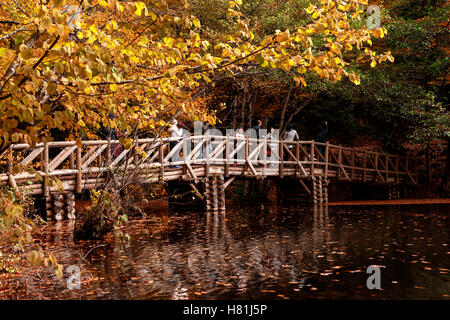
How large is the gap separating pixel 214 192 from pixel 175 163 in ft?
9.04

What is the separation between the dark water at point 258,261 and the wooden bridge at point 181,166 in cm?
134

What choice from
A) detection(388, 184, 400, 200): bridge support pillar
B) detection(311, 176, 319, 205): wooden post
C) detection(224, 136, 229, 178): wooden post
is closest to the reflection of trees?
detection(224, 136, 229, 178): wooden post

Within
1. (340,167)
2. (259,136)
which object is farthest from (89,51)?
(340,167)

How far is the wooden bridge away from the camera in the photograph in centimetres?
1324

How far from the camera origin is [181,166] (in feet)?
58.1

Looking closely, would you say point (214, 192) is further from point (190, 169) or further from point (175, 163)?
→ point (175, 163)

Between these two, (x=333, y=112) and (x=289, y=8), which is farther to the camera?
(x=333, y=112)

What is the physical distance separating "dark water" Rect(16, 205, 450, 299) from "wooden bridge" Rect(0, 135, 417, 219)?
4.39 feet

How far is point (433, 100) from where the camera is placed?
23297 mm

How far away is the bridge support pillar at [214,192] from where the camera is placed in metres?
19.1

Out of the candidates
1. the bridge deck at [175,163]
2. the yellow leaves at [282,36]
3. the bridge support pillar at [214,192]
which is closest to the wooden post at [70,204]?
the bridge deck at [175,163]

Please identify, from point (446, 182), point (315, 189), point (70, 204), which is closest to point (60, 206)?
point (70, 204)
